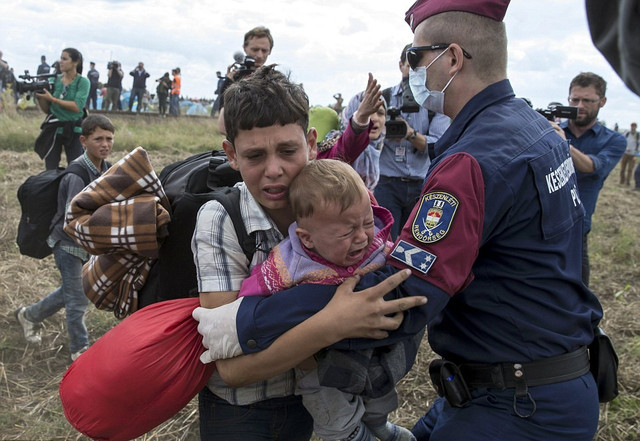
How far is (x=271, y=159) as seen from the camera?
6.47 ft

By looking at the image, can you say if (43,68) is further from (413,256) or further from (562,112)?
(413,256)

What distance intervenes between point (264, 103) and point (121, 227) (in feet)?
2.17

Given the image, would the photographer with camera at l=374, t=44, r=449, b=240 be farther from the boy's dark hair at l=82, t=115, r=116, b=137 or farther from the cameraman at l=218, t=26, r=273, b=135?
the boy's dark hair at l=82, t=115, r=116, b=137

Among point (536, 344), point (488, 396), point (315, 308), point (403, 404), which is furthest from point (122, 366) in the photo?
point (403, 404)

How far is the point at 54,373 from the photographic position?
4.79m

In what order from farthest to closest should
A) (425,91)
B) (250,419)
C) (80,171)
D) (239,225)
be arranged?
(80,171), (425,91), (250,419), (239,225)

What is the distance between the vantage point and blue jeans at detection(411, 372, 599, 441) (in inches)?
74.9

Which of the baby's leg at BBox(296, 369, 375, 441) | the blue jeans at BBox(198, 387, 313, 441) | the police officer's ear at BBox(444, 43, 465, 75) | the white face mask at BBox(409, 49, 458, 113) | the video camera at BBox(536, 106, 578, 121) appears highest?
the video camera at BBox(536, 106, 578, 121)

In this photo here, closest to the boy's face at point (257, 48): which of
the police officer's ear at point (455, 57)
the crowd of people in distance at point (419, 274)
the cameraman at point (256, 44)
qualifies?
the cameraman at point (256, 44)

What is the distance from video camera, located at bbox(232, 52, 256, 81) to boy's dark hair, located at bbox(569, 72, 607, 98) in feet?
10.2

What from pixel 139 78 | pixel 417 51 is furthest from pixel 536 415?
pixel 139 78

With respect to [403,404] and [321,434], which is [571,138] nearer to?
[403,404]

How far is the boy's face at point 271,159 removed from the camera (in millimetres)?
1968

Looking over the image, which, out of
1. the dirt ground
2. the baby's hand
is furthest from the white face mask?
the dirt ground
